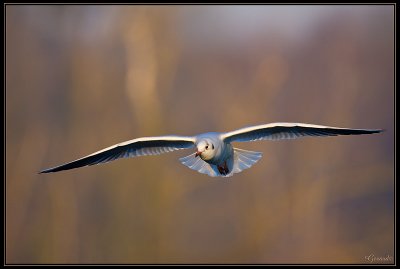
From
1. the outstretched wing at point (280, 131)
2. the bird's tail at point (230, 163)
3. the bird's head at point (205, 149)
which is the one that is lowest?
the bird's tail at point (230, 163)

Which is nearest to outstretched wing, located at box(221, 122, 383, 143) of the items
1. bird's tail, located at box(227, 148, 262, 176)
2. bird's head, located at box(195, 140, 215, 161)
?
bird's tail, located at box(227, 148, 262, 176)

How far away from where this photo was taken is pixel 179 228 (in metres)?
10.7

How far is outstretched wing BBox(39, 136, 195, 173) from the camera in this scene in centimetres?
569

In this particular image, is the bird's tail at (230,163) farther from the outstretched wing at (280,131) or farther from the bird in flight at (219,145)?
the outstretched wing at (280,131)

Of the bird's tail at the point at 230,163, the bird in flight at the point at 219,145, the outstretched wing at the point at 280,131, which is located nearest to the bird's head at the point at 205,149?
the bird in flight at the point at 219,145

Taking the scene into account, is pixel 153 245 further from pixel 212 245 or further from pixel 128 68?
pixel 128 68

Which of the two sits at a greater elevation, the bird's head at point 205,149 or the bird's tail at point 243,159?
the bird's head at point 205,149

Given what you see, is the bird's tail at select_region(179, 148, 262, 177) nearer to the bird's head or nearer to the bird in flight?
the bird in flight

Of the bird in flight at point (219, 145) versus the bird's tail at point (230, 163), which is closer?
the bird in flight at point (219, 145)

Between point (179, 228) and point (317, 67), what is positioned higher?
point (317, 67)

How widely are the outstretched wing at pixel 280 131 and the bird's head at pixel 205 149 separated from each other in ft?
0.97

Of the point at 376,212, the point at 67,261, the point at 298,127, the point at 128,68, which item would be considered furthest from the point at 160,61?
the point at 298,127

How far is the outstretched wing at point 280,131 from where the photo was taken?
5520 mm

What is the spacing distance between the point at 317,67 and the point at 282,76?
7.82 feet
